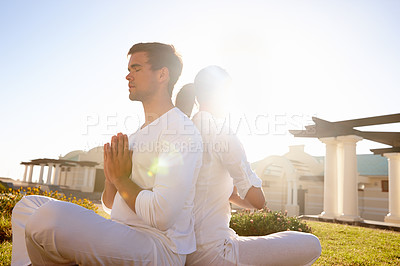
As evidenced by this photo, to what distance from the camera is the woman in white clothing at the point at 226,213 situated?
1.95 meters

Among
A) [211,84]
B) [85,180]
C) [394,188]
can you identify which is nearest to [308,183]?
[394,188]

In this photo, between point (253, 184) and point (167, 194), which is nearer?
point (167, 194)

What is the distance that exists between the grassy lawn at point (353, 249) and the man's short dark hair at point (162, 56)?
4.41 m

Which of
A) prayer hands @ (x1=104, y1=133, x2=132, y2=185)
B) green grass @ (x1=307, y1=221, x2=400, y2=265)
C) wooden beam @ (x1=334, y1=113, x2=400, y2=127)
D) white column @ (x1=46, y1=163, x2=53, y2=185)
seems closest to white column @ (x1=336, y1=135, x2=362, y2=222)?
wooden beam @ (x1=334, y1=113, x2=400, y2=127)

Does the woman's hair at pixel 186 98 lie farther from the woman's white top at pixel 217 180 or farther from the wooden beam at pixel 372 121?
the wooden beam at pixel 372 121

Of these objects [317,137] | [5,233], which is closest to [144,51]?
[5,233]

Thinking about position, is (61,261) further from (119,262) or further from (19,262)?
(19,262)

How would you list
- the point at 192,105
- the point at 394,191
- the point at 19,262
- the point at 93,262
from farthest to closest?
the point at 394,191 → the point at 192,105 → the point at 19,262 → the point at 93,262

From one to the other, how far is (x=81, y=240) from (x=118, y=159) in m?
0.52

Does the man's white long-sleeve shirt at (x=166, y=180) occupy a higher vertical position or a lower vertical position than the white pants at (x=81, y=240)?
higher

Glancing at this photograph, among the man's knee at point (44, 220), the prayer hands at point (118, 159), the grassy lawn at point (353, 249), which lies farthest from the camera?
the grassy lawn at point (353, 249)

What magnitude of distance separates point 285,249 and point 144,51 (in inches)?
63.4

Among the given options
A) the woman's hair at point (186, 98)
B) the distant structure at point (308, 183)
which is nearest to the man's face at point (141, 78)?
the woman's hair at point (186, 98)

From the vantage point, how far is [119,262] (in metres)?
1.55
